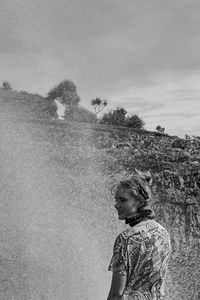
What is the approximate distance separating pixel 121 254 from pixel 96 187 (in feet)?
22.6

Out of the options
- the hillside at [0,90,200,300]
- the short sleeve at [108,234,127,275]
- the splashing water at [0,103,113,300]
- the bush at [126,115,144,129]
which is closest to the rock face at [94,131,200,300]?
the hillside at [0,90,200,300]

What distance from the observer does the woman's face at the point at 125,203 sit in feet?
8.16

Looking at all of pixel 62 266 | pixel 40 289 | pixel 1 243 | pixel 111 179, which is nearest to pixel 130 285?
pixel 40 289

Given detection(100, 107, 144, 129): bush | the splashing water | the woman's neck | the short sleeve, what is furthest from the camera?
detection(100, 107, 144, 129): bush

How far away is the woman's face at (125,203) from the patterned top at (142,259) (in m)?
0.09

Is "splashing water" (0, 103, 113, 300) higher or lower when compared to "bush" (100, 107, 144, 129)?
lower

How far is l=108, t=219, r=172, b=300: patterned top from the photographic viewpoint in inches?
91.0

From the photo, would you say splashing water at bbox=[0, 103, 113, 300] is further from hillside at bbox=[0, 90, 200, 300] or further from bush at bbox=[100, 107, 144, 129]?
bush at bbox=[100, 107, 144, 129]

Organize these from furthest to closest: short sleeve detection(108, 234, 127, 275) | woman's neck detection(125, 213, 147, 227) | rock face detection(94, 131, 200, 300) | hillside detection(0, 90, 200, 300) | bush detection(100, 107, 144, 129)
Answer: bush detection(100, 107, 144, 129), rock face detection(94, 131, 200, 300), hillside detection(0, 90, 200, 300), woman's neck detection(125, 213, 147, 227), short sleeve detection(108, 234, 127, 275)

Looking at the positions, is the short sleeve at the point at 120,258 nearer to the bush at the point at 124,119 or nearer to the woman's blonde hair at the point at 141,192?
the woman's blonde hair at the point at 141,192

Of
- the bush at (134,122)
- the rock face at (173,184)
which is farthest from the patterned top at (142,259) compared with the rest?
the bush at (134,122)

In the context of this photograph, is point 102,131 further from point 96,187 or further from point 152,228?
point 152,228

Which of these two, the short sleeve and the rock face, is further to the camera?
the rock face

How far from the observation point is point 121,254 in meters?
2.31
